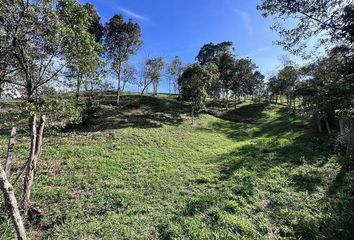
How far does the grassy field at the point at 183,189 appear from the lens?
735cm

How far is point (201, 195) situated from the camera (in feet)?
31.2

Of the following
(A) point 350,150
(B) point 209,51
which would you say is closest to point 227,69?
(B) point 209,51

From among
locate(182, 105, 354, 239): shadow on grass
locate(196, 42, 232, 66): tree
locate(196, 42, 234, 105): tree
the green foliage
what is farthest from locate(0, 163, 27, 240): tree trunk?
locate(196, 42, 232, 66): tree

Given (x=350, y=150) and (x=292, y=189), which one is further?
(x=350, y=150)

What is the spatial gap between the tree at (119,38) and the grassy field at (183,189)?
16018mm

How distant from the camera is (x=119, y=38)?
3209 centimetres

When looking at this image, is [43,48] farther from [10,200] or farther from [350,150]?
[350,150]

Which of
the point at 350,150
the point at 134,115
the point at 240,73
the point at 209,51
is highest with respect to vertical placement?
the point at 209,51

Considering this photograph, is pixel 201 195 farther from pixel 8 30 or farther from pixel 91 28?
pixel 91 28

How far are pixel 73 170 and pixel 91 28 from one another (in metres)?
24.3

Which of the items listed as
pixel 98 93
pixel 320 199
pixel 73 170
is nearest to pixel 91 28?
pixel 98 93

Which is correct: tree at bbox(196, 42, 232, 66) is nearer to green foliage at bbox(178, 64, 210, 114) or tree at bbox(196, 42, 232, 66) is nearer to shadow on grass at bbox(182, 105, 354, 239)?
green foliage at bbox(178, 64, 210, 114)

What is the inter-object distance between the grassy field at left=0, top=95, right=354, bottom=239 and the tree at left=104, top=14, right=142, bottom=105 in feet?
52.6

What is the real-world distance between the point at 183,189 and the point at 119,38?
90.0ft
